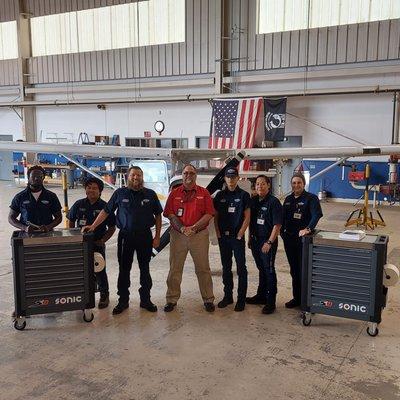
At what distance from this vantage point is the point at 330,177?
1545 centimetres

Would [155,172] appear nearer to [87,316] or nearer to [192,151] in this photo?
[192,151]

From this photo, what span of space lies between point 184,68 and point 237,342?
1479cm

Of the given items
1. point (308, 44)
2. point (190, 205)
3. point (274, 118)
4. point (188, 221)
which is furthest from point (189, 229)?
point (308, 44)

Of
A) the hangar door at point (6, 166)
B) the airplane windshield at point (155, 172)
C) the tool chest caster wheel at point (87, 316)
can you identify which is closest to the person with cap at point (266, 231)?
the tool chest caster wheel at point (87, 316)

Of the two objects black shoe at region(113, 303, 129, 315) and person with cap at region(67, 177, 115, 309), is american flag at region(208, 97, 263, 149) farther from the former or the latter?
black shoe at region(113, 303, 129, 315)

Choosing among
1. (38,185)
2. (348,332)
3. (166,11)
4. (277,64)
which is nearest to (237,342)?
(348,332)

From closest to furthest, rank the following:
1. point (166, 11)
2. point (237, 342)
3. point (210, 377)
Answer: point (210, 377) < point (237, 342) < point (166, 11)

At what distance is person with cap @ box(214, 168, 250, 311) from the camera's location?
5.27 meters

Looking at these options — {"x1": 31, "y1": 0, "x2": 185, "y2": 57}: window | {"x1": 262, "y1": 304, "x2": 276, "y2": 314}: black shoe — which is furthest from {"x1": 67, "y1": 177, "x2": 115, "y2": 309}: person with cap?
{"x1": 31, "y1": 0, "x2": 185, "y2": 57}: window

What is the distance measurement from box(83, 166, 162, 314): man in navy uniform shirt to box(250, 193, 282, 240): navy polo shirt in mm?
1193

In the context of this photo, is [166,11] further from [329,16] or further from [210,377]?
[210,377]

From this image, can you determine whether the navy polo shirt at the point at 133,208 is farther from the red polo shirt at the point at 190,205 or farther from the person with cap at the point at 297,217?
the person with cap at the point at 297,217

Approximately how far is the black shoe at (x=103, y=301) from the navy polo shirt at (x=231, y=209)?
175cm

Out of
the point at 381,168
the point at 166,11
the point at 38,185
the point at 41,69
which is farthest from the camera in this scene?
the point at 41,69
